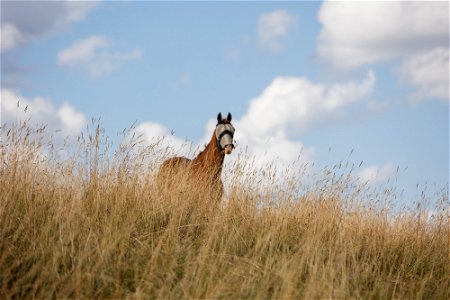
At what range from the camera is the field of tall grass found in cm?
435

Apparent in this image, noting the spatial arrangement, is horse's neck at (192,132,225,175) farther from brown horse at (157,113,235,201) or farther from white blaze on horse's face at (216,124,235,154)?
white blaze on horse's face at (216,124,235,154)

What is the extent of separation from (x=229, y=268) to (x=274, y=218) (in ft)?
7.16

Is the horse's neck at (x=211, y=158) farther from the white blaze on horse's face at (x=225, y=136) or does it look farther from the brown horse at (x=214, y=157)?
the white blaze on horse's face at (x=225, y=136)

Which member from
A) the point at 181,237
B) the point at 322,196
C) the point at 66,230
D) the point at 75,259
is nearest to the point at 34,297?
the point at 75,259

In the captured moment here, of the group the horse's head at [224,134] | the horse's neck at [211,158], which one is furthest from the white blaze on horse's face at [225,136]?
the horse's neck at [211,158]

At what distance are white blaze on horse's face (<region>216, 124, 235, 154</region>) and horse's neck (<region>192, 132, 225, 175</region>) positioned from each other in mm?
158

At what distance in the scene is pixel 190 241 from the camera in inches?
212

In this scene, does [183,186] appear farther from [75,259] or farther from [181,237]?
[75,259]

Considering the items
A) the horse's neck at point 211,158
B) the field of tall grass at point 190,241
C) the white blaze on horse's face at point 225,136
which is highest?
the white blaze on horse's face at point 225,136

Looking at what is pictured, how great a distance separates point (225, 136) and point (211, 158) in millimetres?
525

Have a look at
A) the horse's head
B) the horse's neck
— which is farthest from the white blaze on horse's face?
the horse's neck

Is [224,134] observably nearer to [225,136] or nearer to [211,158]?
[225,136]

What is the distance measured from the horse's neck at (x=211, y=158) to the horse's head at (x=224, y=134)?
12 cm

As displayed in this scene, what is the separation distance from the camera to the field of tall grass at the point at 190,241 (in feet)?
14.3
